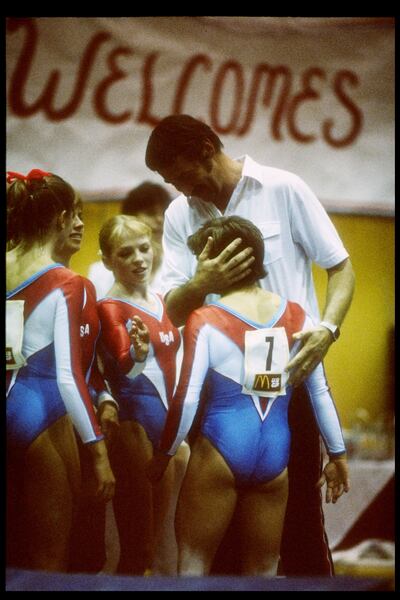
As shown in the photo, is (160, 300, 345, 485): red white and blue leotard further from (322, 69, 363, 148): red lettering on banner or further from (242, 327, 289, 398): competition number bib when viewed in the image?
(322, 69, 363, 148): red lettering on banner

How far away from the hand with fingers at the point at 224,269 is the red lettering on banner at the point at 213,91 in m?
0.57

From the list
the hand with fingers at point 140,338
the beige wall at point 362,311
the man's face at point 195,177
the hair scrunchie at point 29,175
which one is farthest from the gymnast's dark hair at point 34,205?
the hand with fingers at point 140,338

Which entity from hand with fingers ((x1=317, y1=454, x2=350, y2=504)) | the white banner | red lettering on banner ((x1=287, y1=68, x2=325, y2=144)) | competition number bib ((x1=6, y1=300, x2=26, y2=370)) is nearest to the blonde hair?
the white banner

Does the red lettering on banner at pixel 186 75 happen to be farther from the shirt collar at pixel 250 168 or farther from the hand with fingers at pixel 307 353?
the hand with fingers at pixel 307 353

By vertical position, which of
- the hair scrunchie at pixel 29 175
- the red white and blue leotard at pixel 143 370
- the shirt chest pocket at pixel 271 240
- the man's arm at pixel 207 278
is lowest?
the red white and blue leotard at pixel 143 370

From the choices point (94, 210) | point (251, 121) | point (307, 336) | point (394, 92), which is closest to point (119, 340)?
point (94, 210)

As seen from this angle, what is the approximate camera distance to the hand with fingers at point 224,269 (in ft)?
10.7

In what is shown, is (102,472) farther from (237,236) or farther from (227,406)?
(237,236)

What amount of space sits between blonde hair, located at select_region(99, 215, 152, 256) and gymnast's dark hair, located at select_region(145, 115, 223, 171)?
0.87 feet

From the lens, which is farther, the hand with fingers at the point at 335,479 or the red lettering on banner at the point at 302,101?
the red lettering on banner at the point at 302,101

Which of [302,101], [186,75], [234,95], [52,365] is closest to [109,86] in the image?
[186,75]

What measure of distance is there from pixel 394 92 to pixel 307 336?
1.20 meters
